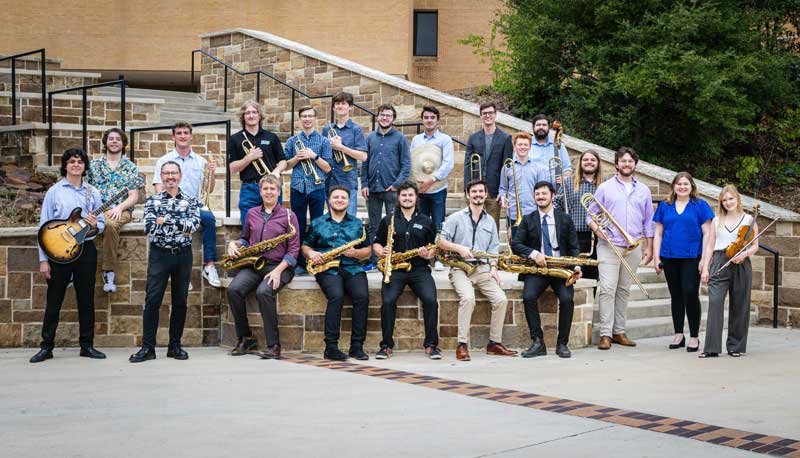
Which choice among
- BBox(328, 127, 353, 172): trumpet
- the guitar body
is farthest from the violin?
the guitar body

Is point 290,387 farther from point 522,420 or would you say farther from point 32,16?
point 32,16

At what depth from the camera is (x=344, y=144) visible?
9852 millimetres

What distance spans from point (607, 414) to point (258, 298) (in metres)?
3.72

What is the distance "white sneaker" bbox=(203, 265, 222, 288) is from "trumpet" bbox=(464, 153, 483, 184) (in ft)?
10.4

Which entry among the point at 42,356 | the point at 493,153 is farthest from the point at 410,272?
the point at 42,356

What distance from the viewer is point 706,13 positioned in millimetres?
13633

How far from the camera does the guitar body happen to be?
27.0ft

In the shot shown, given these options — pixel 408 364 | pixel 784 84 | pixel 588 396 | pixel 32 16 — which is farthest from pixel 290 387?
pixel 32 16

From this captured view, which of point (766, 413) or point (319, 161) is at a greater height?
point (319, 161)

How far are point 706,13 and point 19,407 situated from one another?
11120 mm

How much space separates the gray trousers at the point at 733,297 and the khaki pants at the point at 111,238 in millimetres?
5624

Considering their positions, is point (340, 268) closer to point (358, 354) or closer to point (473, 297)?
point (358, 354)

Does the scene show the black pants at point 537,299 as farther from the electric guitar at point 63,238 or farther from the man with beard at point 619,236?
the electric guitar at point 63,238

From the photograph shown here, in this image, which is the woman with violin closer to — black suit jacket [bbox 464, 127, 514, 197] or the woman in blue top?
the woman in blue top
